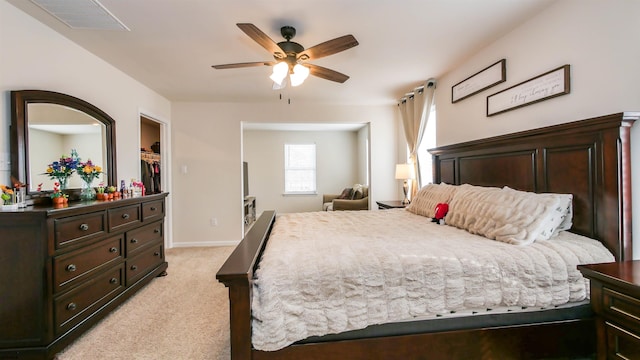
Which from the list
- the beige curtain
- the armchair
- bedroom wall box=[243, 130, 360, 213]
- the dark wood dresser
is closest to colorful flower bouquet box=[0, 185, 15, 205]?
→ the dark wood dresser

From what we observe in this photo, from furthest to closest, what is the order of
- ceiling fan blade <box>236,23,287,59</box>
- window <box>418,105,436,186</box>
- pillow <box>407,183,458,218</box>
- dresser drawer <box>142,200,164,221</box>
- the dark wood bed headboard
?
window <box>418,105,436,186</box>, dresser drawer <box>142,200,164,221</box>, pillow <box>407,183,458,218</box>, ceiling fan blade <box>236,23,287,59</box>, the dark wood bed headboard

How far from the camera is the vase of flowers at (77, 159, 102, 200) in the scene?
249cm

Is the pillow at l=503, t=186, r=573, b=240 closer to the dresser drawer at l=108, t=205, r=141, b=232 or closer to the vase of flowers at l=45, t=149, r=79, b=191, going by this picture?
the dresser drawer at l=108, t=205, r=141, b=232

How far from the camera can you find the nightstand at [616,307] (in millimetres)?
1167

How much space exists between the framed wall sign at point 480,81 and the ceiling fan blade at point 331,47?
147 centimetres

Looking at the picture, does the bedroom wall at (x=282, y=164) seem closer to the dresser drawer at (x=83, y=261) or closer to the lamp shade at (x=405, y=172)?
the lamp shade at (x=405, y=172)

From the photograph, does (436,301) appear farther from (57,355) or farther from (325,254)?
(57,355)

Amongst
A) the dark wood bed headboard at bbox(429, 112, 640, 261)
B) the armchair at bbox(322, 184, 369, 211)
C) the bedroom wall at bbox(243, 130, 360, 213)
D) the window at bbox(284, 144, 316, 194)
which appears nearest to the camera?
the dark wood bed headboard at bbox(429, 112, 640, 261)

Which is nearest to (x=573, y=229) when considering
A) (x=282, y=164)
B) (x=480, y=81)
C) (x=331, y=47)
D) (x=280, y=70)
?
(x=480, y=81)

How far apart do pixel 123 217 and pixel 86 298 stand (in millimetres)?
726

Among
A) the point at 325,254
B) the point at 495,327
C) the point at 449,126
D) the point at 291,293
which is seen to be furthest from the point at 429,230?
the point at 449,126

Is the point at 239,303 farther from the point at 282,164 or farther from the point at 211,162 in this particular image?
the point at 282,164

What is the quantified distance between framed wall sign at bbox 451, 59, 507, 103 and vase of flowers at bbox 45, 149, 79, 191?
3789 mm

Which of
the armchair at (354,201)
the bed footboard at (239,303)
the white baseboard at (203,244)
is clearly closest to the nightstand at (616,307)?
the bed footboard at (239,303)
